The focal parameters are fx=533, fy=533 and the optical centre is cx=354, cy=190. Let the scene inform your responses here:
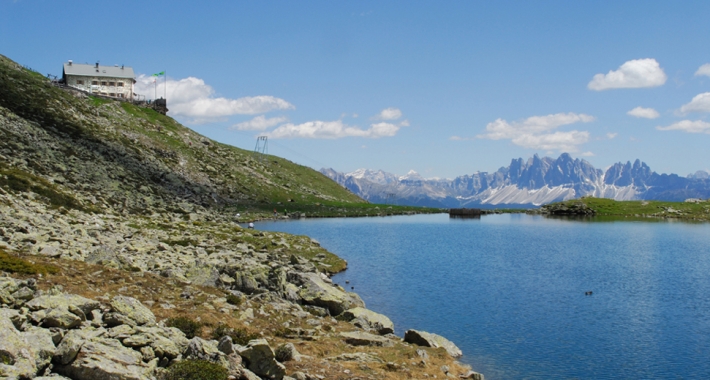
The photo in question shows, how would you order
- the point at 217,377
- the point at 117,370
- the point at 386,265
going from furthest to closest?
1. the point at 386,265
2. the point at 217,377
3. the point at 117,370

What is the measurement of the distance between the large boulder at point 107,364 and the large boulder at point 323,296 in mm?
22407

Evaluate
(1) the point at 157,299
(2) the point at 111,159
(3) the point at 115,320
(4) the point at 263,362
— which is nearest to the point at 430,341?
(4) the point at 263,362

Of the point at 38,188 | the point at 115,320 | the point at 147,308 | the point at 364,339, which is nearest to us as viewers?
the point at 115,320

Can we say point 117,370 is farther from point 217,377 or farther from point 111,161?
point 111,161

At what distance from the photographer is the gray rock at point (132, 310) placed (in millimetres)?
25078

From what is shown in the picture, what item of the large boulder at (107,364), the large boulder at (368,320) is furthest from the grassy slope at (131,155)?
the large boulder at (107,364)

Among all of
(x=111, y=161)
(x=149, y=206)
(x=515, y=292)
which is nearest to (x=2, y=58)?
(x=111, y=161)

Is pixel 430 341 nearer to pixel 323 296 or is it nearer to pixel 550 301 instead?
pixel 323 296

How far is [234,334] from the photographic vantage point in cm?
2784

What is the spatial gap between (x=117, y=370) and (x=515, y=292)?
157 feet

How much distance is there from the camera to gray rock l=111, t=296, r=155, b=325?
25.1 meters

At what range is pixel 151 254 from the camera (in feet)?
160

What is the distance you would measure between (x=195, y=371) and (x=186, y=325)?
7080mm

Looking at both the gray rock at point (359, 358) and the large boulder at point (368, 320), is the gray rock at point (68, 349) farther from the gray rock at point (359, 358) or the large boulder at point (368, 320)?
the large boulder at point (368, 320)
